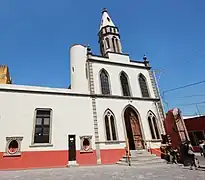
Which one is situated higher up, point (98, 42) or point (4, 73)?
point (98, 42)

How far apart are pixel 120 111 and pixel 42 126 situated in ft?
22.5

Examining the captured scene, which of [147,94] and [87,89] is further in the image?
[147,94]

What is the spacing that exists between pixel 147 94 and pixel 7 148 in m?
13.4

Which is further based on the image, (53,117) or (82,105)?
(82,105)

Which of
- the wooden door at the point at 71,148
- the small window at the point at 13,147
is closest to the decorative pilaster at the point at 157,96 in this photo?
the wooden door at the point at 71,148

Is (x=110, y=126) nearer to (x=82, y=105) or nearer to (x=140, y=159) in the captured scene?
(x=82, y=105)

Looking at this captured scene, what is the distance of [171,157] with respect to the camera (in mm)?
11570

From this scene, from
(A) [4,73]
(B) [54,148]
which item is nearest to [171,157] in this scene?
(B) [54,148]

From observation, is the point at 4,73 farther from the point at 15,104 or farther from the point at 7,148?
the point at 7,148

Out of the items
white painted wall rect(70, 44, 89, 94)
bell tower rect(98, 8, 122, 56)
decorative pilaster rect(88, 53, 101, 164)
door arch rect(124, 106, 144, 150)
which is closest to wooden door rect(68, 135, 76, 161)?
decorative pilaster rect(88, 53, 101, 164)

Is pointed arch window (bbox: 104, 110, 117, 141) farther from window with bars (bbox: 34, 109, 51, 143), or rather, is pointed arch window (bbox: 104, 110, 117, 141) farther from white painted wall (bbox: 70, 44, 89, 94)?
window with bars (bbox: 34, 109, 51, 143)

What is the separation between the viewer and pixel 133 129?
47.0ft

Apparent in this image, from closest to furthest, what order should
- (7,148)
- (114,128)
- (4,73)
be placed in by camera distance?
(7,148) → (114,128) → (4,73)

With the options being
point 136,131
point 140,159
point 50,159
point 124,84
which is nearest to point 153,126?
point 136,131
